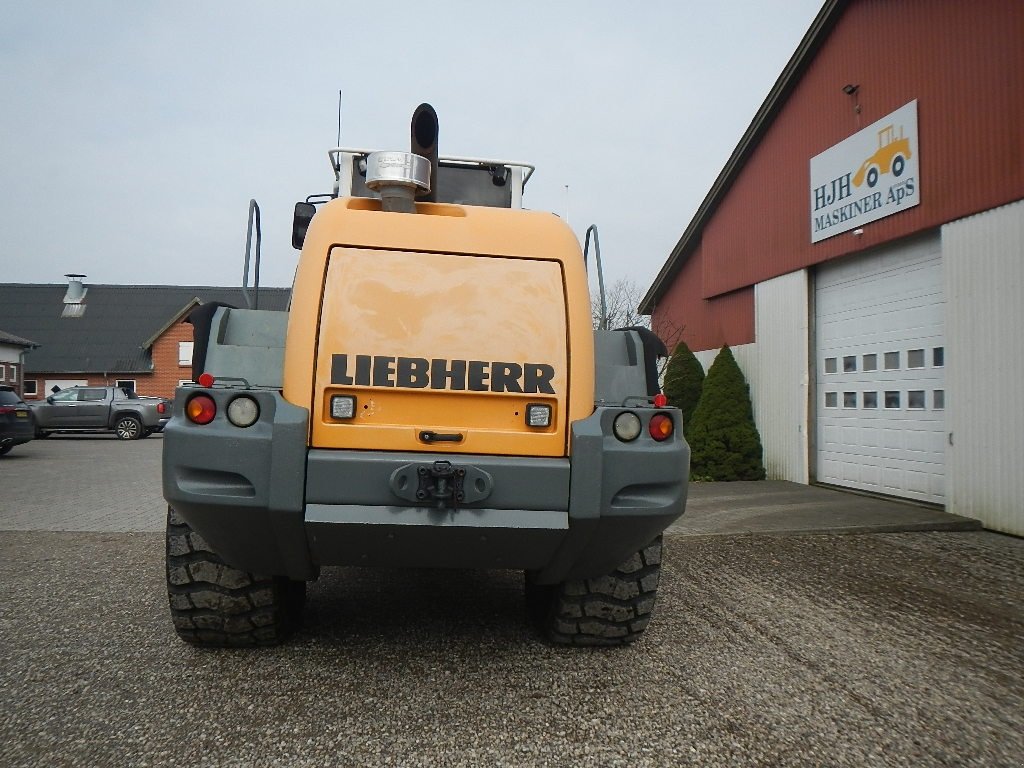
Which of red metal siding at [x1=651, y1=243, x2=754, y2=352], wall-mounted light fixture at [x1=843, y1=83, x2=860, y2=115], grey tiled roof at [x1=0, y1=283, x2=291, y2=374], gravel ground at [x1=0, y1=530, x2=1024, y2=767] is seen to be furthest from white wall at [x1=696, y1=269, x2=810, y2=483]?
grey tiled roof at [x1=0, y1=283, x2=291, y2=374]

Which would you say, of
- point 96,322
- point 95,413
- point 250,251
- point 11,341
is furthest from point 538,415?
point 96,322

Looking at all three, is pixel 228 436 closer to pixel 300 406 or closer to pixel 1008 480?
pixel 300 406

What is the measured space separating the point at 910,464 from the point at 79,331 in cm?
4198

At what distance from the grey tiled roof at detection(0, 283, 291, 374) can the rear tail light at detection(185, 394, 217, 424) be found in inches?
1562

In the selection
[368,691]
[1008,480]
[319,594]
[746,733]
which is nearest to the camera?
[746,733]

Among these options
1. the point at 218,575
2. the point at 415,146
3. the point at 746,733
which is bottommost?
the point at 746,733

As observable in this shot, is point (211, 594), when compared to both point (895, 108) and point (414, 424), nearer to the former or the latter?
point (414, 424)

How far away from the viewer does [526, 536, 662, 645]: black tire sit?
3959 millimetres

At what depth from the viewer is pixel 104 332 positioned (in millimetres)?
41312

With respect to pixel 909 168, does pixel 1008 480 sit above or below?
below

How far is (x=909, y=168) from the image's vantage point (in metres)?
9.36

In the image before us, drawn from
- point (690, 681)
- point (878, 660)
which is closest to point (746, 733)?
point (690, 681)

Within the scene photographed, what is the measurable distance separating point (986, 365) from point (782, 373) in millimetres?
4236

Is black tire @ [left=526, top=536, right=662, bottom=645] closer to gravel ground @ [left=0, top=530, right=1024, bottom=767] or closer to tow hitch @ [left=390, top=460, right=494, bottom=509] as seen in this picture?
gravel ground @ [left=0, top=530, right=1024, bottom=767]
